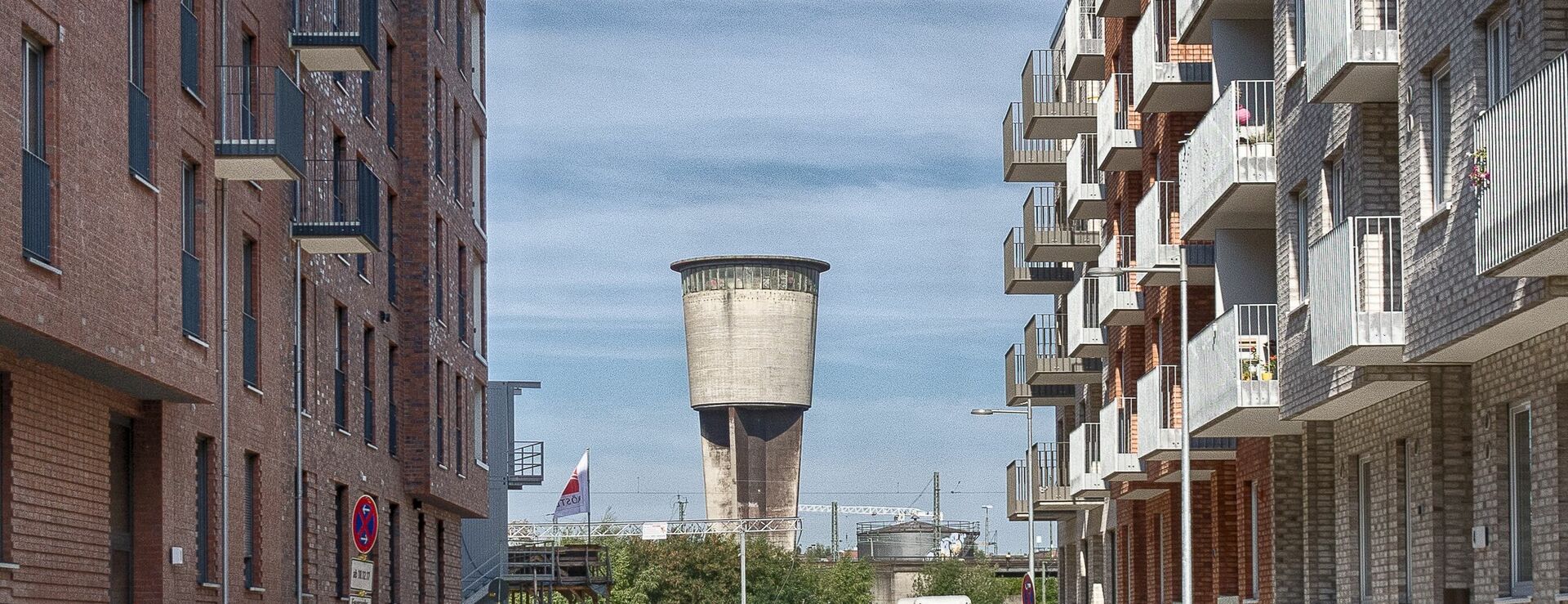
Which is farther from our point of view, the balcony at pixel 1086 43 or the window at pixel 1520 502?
the balcony at pixel 1086 43

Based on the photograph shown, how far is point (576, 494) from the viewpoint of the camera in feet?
220

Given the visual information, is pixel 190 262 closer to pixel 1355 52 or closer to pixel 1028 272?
pixel 1355 52

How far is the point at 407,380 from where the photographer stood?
4188 centimetres

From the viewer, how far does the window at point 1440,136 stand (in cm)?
2195

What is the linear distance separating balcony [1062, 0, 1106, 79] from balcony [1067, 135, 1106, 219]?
1418 millimetres

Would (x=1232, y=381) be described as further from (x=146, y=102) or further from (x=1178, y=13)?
(x=146, y=102)

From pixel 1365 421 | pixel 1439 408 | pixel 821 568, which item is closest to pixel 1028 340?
pixel 1365 421

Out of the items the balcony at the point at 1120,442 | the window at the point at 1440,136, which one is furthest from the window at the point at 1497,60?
the balcony at the point at 1120,442

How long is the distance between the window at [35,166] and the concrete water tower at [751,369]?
98.5 m

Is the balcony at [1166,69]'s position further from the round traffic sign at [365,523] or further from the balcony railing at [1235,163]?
the round traffic sign at [365,523]

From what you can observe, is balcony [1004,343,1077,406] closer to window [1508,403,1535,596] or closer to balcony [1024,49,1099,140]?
balcony [1024,49,1099,140]

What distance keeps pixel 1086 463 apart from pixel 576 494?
23724mm

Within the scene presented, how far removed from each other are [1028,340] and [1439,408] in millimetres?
31234

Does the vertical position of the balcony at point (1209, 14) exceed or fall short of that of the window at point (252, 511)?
it exceeds it
